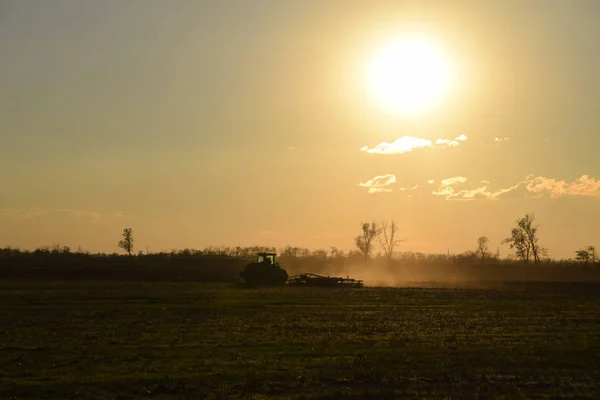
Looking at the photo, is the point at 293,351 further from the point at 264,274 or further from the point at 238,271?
the point at 238,271

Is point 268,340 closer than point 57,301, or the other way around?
point 268,340

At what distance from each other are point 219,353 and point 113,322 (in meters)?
9.97

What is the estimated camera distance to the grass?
1554 centimetres

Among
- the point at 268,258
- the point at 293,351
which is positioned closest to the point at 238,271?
the point at 268,258

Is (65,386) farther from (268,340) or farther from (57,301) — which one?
(57,301)

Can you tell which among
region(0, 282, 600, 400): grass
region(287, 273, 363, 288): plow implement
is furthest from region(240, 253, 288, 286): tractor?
region(0, 282, 600, 400): grass

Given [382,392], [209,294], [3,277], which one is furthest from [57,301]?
[3,277]

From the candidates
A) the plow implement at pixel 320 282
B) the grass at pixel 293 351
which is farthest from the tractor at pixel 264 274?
the grass at pixel 293 351

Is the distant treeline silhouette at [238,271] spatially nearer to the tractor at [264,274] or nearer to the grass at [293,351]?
the tractor at [264,274]

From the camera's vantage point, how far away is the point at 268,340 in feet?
76.3

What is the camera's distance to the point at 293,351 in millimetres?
20875

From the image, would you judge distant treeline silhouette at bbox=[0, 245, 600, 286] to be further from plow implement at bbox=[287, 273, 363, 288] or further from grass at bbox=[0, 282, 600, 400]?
grass at bbox=[0, 282, 600, 400]

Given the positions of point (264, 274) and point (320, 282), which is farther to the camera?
point (320, 282)

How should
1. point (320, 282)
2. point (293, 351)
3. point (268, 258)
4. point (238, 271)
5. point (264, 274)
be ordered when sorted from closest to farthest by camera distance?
1. point (293, 351)
2. point (264, 274)
3. point (320, 282)
4. point (268, 258)
5. point (238, 271)
